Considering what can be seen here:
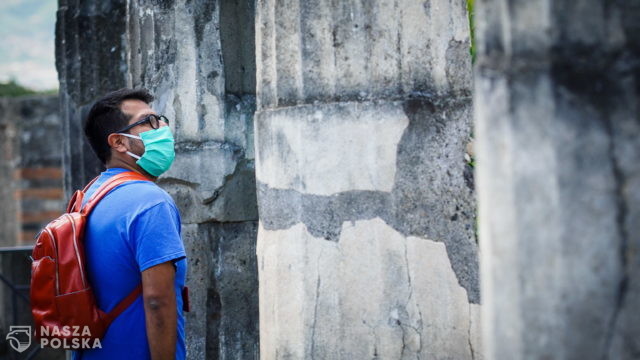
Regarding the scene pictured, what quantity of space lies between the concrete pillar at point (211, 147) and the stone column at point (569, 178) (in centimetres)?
184

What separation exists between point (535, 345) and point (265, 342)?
0.95 m

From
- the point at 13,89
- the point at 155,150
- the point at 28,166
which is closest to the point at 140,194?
the point at 155,150

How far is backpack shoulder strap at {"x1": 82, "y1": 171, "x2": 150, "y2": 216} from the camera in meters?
1.95

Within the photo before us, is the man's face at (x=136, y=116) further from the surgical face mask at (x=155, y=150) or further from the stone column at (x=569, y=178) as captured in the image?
the stone column at (x=569, y=178)

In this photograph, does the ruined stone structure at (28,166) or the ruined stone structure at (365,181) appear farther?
the ruined stone structure at (28,166)

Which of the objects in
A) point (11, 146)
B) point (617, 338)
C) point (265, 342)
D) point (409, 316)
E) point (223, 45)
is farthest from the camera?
point (11, 146)

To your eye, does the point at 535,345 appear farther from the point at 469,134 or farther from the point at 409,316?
the point at 469,134

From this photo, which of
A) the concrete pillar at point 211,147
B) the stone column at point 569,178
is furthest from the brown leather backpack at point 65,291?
the stone column at point 569,178

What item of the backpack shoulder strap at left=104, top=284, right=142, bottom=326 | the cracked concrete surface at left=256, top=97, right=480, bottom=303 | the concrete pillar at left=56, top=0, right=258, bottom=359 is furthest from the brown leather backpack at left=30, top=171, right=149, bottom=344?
the concrete pillar at left=56, top=0, right=258, bottom=359

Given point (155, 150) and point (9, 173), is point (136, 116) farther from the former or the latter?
point (9, 173)

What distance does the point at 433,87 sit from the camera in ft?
5.47

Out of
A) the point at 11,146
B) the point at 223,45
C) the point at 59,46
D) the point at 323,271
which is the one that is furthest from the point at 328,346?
the point at 11,146

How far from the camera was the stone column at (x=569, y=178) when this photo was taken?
0.91m

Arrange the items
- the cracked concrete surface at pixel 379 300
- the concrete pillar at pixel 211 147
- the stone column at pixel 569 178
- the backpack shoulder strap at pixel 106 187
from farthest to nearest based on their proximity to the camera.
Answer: the concrete pillar at pixel 211 147
the backpack shoulder strap at pixel 106 187
the cracked concrete surface at pixel 379 300
the stone column at pixel 569 178
